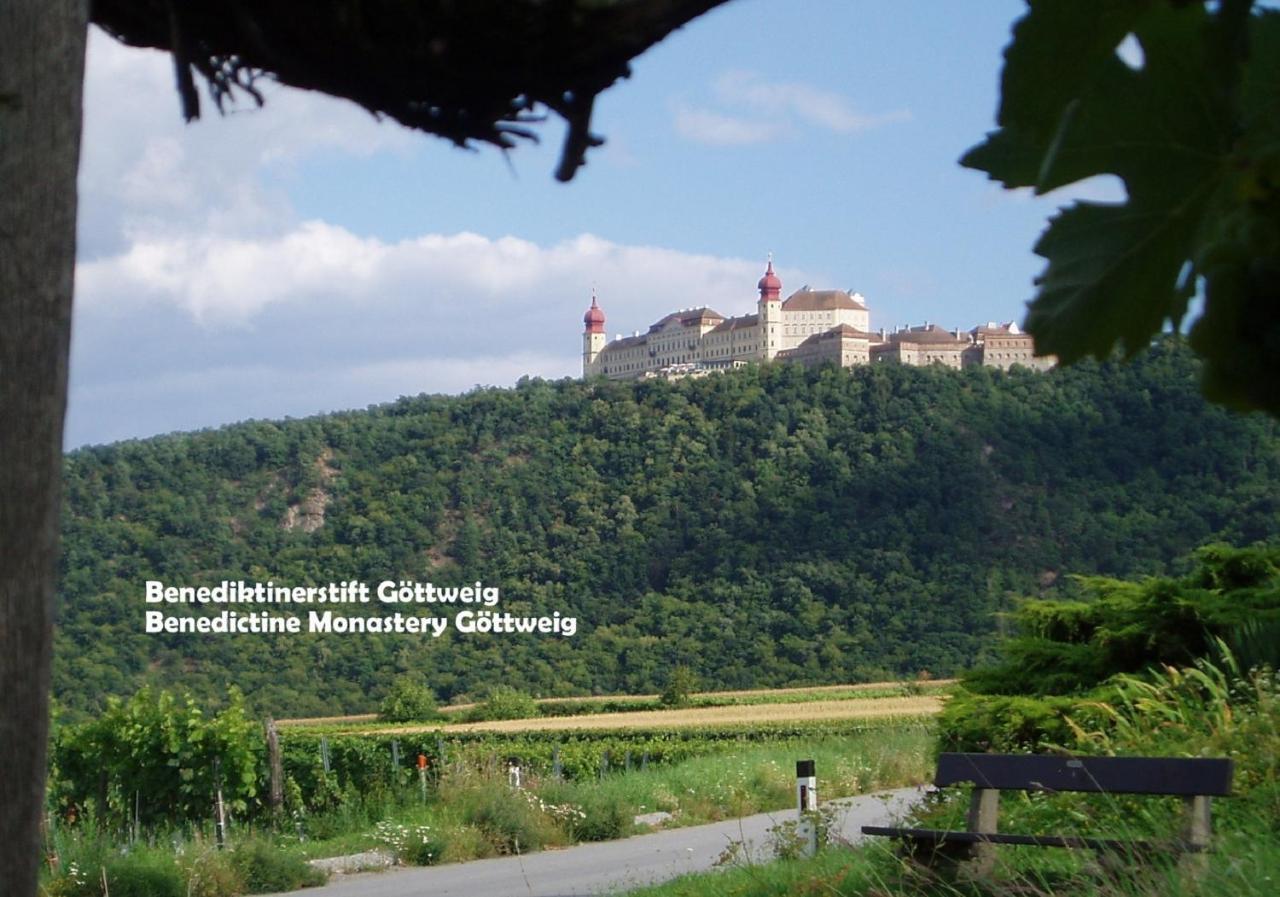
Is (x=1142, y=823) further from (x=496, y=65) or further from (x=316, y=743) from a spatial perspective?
(x=316, y=743)

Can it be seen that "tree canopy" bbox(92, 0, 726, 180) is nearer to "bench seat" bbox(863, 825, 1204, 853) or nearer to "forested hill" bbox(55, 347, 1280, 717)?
"bench seat" bbox(863, 825, 1204, 853)

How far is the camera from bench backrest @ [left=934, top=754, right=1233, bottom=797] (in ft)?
16.8

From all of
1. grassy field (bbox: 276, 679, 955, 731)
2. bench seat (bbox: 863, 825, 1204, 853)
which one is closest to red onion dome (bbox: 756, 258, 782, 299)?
grassy field (bbox: 276, 679, 955, 731)

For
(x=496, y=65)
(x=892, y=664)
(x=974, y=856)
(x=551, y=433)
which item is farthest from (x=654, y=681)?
(x=496, y=65)

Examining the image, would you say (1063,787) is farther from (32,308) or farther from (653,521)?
(653,521)

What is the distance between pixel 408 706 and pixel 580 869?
1417 inches

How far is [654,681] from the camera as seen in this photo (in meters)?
57.7

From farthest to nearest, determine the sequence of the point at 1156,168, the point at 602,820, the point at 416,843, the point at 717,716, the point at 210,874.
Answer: the point at 717,716
the point at 602,820
the point at 416,843
the point at 210,874
the point at 1156,168

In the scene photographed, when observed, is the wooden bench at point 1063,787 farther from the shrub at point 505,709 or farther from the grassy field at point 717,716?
the shrub at point 505,709

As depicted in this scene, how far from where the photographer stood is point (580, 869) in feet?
36.0

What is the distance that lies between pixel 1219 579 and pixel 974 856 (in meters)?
3.93

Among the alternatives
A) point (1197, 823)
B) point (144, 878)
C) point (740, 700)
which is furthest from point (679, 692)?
point (1197, 823)

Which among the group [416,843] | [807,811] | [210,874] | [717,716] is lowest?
[717,716]

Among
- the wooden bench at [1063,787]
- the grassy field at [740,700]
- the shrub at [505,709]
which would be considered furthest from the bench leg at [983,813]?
the shrub at [505,709]
